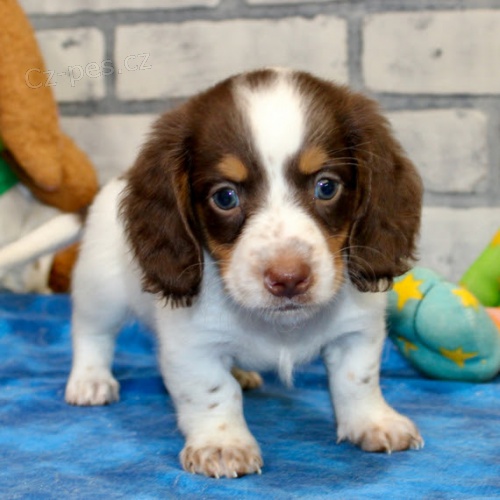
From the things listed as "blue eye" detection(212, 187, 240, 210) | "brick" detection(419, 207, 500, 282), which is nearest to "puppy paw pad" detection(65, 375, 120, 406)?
"blue eye" detection(212, 187, 240, 210)

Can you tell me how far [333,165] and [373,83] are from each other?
1.74 meters

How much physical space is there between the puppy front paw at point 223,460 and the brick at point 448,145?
6.59 ft

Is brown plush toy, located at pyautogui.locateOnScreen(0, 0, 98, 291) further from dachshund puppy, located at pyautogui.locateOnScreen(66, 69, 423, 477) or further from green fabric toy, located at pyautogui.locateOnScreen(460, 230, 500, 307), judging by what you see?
green fabric toy, located at pyautogui.locateOnScreen(460, 230, 500, 307)

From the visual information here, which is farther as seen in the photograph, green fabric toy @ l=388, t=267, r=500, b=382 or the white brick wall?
the white brick wall

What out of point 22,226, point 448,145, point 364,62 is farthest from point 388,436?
point 22,226

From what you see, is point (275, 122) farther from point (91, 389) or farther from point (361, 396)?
point (91, 389)

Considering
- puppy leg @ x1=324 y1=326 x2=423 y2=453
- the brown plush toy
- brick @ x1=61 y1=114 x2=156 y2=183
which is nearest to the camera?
puppy leg @ x1=324 y1=326 x2=423 y2=453

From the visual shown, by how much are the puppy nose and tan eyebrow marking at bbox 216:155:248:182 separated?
Result: 27 cm

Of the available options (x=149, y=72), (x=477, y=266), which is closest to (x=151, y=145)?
(x=477, y=266)

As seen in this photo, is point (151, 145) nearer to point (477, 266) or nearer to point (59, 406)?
point (59, 406)

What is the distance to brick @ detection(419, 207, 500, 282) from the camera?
3.76 metres

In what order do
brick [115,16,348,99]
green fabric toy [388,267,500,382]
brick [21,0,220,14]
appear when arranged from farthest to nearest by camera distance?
1. brick [21,0,220,14]
2. brick [115,16,348,99]
3. green fabric toy [388,267,500,382]

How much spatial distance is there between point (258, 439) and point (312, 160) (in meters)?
0.79

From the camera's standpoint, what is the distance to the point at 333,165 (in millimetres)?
2137
